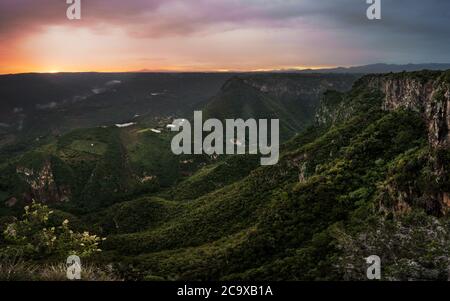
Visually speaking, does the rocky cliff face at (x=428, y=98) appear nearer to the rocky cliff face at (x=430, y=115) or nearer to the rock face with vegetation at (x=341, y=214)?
the rocky cliff face at (x=430, y=115)

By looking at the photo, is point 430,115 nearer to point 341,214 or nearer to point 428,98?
point 428,98

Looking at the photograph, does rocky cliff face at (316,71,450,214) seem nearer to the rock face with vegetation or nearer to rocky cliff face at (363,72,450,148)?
rocky cliff face at (363,72,450,148)

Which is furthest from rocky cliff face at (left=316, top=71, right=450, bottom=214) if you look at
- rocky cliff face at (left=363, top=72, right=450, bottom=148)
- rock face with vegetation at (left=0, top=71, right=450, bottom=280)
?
rock face with vegetation at (left=0, top=71, right=450, bottom=280)

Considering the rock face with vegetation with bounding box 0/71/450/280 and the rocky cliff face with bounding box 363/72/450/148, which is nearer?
the rock face with vegetation with bounding box 0/71/450/280

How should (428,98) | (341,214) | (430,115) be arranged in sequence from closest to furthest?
(341,214), (430,115), (428,98)

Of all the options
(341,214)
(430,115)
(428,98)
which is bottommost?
(341,214)

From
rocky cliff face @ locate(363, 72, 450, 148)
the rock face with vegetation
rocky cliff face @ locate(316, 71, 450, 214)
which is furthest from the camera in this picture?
rocky cliff face @ locate(363, 72, 450, 148)

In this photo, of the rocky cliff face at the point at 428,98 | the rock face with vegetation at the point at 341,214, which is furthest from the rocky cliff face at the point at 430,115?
the rock face with vegetation at the point at 341,214

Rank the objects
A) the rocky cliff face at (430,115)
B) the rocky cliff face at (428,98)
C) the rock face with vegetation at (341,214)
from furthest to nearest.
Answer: the rocky cliff face at (428,98), the rocky cliff face at (430,115), the rock face with vegetation at (341,214)

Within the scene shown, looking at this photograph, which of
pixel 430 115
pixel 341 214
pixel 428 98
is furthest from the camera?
pixel 428 98

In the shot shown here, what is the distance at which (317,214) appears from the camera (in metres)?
65.0

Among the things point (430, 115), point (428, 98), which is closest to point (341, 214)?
point (430, 115)
